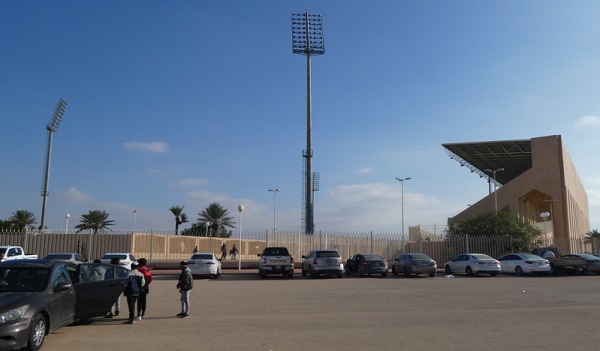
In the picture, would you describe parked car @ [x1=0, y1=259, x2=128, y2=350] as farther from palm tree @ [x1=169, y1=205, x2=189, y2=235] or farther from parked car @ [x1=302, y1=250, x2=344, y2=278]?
palm tree @ [x1=169, y1=205, x2=189, y2=235]

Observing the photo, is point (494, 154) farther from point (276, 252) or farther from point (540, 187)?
point (276, 252)

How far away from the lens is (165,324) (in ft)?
35.9

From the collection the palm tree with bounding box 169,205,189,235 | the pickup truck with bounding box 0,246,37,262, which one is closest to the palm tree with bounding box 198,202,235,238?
the palm tree with bounding box 169,205,189,235

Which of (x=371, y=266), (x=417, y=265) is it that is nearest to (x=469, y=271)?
(x=417, y=265)

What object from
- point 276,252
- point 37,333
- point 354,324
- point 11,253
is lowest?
point 354,324

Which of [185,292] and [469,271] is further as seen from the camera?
[469,271]

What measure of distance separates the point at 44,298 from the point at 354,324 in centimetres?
591

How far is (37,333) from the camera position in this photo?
26.7ft

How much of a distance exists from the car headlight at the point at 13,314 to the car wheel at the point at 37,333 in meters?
0.23

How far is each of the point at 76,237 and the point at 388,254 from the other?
2222cm

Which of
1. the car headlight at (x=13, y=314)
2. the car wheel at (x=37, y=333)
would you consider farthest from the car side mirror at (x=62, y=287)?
the car headlight at (x=13, y=314)

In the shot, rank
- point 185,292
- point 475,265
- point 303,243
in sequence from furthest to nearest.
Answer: point 303,243 → point 475,265 → point 185,292

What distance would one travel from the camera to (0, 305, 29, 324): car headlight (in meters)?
7.56


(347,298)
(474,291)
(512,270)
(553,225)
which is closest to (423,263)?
(512,270)
